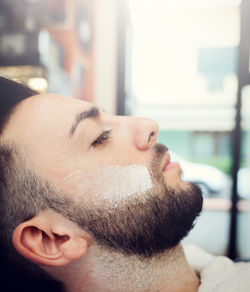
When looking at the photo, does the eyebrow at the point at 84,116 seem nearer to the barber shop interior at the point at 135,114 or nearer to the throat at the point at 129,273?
the barber shop interior at the point at 135,114

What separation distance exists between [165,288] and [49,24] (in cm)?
161

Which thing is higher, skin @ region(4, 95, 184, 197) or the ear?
skin @ region(4, 95, 184, 197)

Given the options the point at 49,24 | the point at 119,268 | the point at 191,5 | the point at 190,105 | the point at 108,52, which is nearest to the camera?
the point at 119,268

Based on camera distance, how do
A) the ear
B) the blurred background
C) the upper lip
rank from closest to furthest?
the ear → the upper lip → the blurred background

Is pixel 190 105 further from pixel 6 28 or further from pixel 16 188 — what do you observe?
pixel 6 28

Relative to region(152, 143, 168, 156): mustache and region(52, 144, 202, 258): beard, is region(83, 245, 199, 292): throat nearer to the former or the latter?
region(52, 144, 202, 258): beard

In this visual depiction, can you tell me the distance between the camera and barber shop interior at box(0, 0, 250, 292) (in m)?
0.62

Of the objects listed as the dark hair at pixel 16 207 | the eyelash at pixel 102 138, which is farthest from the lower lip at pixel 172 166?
the dark hair at pixel 16 207

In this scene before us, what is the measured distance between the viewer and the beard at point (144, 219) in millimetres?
609

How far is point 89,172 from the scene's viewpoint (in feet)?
2.09

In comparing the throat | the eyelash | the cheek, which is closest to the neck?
the throat

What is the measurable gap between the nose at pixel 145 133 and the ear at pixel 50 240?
237mm

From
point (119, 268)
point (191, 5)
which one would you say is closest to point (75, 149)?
point (119, 268)

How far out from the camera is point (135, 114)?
44.3 inches
